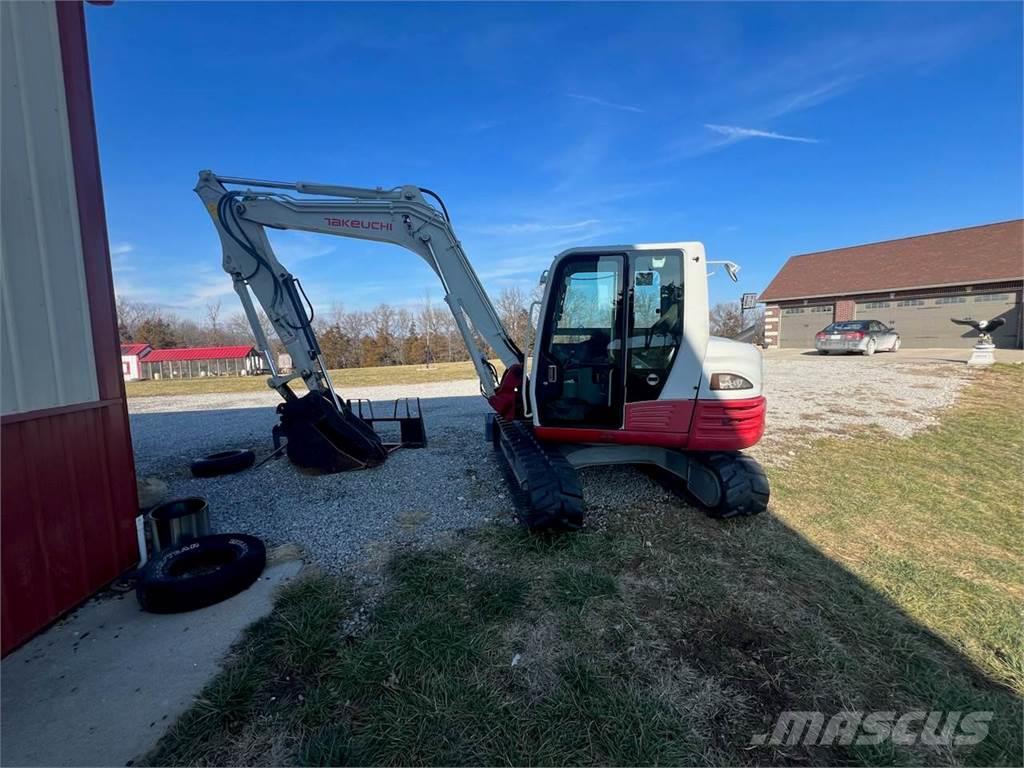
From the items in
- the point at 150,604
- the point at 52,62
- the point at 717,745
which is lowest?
the point at 717,745

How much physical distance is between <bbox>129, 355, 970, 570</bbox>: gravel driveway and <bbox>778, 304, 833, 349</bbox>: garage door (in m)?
13.2

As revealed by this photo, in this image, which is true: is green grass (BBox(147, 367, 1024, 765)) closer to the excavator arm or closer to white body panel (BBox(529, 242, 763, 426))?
white body panel (BBox(529, 242, 763, 426))

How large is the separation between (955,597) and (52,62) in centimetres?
672

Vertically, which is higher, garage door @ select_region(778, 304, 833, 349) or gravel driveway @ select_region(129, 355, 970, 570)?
garage door @ select_region(778, 304, 833, 349)

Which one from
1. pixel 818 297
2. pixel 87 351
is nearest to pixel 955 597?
pixel 87 351

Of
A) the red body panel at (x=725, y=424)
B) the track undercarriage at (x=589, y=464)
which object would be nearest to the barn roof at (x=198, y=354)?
the track undercarriage at (x=589, y=464)

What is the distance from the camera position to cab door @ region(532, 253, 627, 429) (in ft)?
13.1

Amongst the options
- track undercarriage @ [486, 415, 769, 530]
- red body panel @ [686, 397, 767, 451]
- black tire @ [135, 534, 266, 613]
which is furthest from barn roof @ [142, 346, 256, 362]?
red body panel @ [686, 397, 767, 451]

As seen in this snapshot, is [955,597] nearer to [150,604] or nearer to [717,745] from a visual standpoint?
[717,745]

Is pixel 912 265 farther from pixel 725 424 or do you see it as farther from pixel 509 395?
pixel 509 395

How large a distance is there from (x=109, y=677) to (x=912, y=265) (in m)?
31.0

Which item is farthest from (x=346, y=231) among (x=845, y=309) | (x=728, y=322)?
(x=845, y=309)

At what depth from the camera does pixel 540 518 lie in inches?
135

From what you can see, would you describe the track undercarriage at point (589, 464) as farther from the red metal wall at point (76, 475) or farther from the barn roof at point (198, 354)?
the barn roof at point (198, 354)
